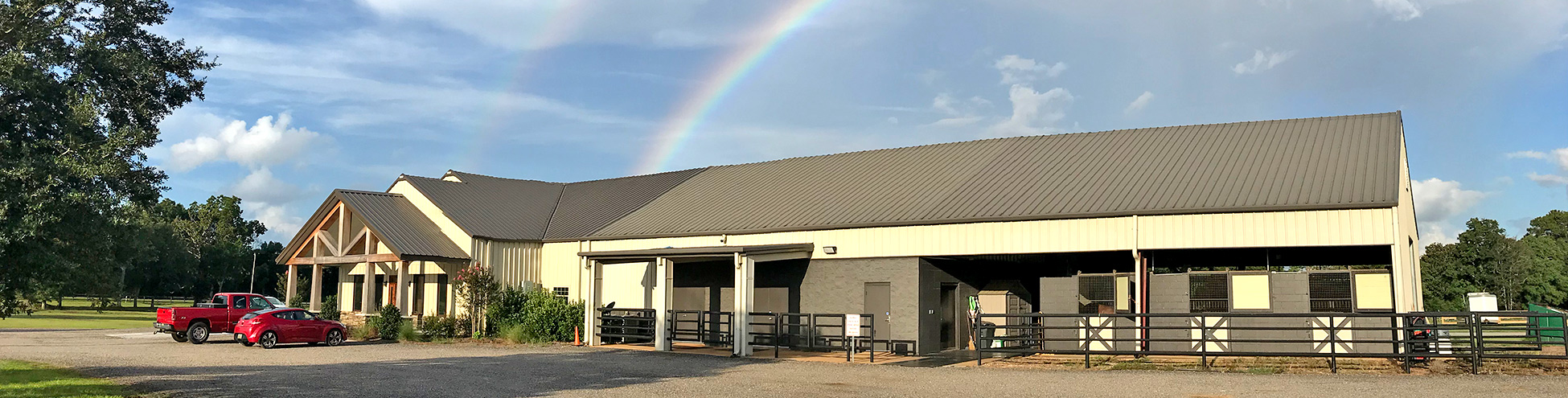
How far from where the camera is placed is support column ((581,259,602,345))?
26.5m

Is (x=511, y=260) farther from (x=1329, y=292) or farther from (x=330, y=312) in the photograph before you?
(x=1329, y=292)

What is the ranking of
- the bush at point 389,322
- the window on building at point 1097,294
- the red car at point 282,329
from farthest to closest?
1. the bush at point 389,322
2. the red car at point 282,329
3. the window on building at point 1097,294

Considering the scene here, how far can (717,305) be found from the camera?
2712 cm

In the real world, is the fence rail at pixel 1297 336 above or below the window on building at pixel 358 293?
below

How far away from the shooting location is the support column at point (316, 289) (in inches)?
1298

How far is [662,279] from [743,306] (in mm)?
2807

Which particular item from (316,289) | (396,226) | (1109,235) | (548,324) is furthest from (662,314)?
(316,289)

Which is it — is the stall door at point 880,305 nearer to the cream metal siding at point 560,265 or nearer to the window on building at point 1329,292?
the window on building at point 1329,292

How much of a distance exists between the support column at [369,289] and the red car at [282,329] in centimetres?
438

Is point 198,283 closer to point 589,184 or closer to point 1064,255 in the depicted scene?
point 589,184

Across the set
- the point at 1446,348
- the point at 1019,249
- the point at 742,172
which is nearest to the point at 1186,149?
the point at 1019,249

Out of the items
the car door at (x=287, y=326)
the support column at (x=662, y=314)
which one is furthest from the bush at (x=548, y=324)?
the car door at (x=287, y=326)

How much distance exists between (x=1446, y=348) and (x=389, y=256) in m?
25.7

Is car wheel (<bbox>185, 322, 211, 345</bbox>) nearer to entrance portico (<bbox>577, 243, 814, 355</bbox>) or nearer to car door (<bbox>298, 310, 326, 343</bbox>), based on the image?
car door (<bbox>298, 310, 326, 343</bbox>)
